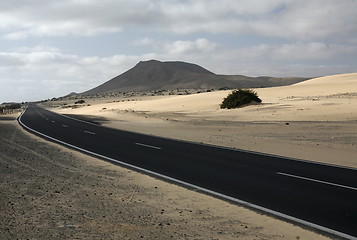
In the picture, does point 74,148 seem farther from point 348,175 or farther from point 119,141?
point 348,175

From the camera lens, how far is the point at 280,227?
6.41 m

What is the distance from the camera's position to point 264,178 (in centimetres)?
1056

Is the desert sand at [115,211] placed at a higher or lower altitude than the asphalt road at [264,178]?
higher

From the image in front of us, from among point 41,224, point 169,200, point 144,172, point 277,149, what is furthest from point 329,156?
point 41,224

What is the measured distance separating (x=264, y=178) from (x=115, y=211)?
501 cm

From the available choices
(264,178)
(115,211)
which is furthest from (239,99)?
(115,211)

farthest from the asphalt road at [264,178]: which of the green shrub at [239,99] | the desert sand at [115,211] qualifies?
the green shrub at [239,99]

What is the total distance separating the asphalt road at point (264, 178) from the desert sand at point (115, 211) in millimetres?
718

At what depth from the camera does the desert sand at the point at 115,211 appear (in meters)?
5.96

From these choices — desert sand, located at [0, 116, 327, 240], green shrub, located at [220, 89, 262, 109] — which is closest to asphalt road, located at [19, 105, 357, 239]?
desert sand, located at [0, 116, 327, 240]

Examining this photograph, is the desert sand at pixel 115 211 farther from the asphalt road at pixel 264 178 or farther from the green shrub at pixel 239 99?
the green shrub at pixel 239 99

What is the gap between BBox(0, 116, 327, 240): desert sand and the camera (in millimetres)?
5965

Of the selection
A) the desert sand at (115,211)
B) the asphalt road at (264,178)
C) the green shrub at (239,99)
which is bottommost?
the asphalt road at (264,178)

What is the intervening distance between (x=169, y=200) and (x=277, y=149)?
1033cm
